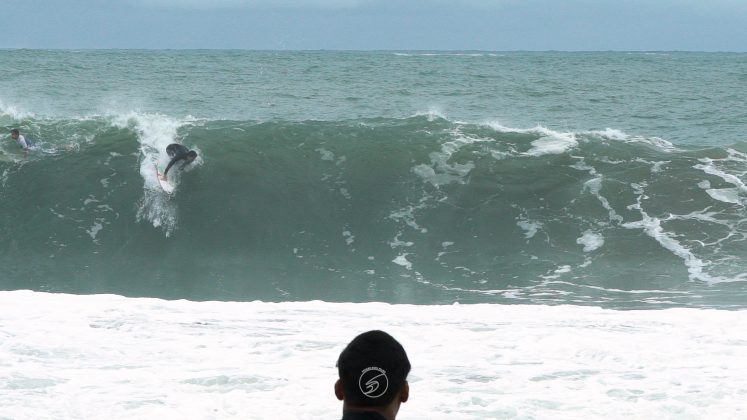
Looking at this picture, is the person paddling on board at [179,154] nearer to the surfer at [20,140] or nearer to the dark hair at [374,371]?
the surfer at [20,140]

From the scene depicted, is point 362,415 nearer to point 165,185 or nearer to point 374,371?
point 374,371

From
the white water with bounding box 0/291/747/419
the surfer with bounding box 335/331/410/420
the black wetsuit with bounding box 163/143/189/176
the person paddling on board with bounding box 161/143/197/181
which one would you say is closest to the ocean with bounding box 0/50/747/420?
the white water with bounding box 0/291/747/419

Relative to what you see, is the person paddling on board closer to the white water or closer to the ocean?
the ocean

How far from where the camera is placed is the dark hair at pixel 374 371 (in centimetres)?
220

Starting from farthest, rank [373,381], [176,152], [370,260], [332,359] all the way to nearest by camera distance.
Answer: [176,152]
[370,260]
[332,359]
[373,381]

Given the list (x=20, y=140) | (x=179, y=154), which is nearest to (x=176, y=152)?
(x=179, y=154)

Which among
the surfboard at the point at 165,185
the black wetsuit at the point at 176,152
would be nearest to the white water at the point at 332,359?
the surfboard at the point at 165,185

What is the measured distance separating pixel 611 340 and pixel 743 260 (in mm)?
6610

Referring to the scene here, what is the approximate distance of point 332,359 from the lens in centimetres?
643

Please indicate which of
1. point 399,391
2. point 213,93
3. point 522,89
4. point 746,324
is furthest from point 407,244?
point 522,89

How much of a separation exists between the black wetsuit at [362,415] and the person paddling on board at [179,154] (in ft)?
46.5

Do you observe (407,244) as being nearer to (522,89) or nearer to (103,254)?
(103,254)

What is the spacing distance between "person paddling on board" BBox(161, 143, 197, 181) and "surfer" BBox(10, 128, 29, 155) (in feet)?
8.50

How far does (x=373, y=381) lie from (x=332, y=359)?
4.30 m
